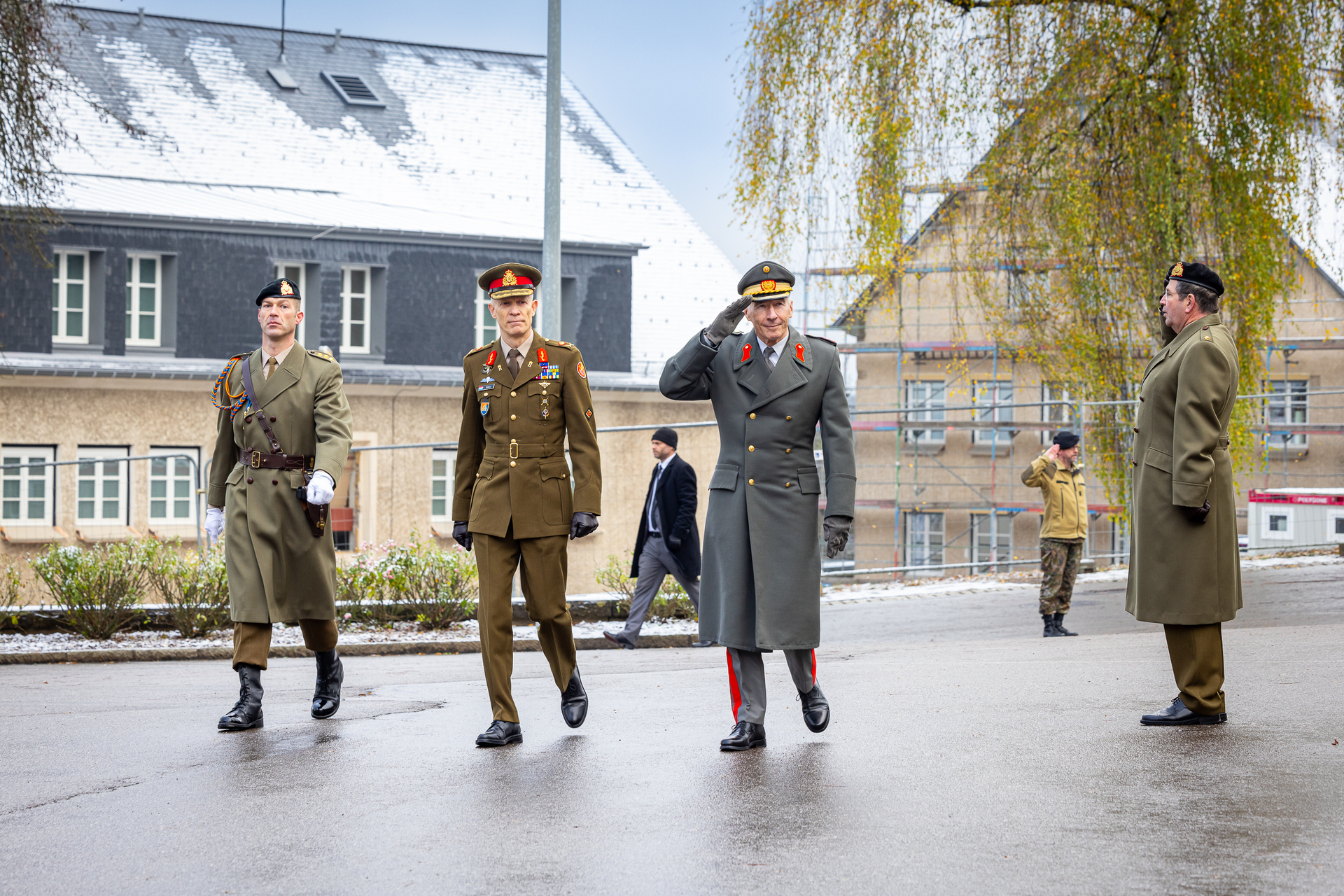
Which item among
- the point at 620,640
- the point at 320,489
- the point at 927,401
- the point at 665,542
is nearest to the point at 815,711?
the point at 320,489

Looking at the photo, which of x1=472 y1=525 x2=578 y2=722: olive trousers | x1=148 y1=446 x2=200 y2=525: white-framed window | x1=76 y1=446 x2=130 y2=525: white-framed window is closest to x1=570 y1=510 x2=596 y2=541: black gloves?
x1=472 y1=525 x2=578 y2=722: olive trousers

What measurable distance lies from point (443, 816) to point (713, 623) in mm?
1741

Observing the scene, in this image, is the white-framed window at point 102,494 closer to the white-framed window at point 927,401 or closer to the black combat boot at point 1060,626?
the black combat boot at point 1060,626

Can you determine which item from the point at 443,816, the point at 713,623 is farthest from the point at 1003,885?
the point at 713,623

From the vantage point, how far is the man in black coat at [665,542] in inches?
479

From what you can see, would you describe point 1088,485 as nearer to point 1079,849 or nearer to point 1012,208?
point 1012,208

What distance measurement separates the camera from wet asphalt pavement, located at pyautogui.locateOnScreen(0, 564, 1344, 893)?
14.2ft

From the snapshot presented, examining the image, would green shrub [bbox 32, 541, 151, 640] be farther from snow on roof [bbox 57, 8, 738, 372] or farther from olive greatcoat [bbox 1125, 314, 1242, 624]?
snow on roof [bbox 57, 8, 738, 372]

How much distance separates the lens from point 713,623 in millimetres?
6430

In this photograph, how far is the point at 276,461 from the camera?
7.27 meters

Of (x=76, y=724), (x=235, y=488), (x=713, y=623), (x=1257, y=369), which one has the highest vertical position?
(x=1257, y=369)

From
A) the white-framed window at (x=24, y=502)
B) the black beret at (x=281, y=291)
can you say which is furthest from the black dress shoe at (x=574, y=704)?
the white-framed window at (x=24, y=502)

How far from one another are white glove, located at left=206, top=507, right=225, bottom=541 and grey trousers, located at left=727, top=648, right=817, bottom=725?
8.94 ft

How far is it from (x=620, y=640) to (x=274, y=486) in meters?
5.49
